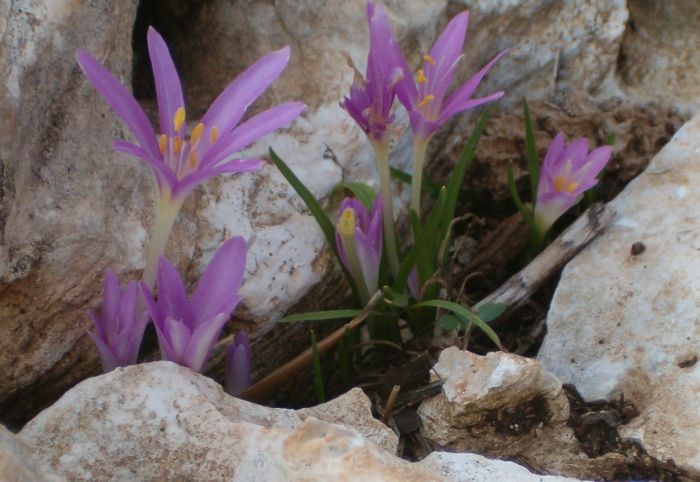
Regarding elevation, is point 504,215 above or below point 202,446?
below

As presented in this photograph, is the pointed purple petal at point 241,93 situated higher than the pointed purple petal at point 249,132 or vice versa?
the pointed purple petal at point 241,93

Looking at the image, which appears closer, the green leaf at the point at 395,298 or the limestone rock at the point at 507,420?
the limestone rock at the point at 507,420

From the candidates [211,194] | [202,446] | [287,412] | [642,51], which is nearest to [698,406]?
[287,412]

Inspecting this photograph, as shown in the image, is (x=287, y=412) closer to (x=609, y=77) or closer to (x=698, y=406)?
(x=698, y=406)

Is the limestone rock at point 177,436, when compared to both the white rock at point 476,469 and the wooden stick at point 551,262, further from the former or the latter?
the wooden stick at point 551,262

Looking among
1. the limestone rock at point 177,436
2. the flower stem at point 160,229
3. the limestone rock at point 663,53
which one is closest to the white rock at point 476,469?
the limestone rock at point 177,436

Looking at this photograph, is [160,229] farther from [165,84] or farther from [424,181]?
[424,181]

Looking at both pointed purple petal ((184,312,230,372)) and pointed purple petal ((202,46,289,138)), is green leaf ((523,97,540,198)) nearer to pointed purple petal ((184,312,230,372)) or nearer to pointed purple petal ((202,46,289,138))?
pointed purple petal ((202,46,289,138))

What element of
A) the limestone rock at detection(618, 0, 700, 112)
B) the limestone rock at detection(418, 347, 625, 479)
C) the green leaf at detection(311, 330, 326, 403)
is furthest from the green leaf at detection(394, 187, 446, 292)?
the limestone rock at detection(618, 0, 700, 112)
